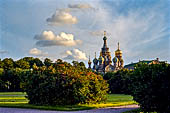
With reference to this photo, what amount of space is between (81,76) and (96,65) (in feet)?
456

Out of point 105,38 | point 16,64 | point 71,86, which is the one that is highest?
point 105,38

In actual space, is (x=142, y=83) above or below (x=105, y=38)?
below

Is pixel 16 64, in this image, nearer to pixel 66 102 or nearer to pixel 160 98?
pixel 66 102

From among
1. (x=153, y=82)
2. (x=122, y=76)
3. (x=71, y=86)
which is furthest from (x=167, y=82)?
(x=122, y=76)

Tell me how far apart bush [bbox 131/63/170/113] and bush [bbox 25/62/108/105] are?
7.87 meters

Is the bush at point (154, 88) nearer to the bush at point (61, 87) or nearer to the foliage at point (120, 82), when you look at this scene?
the bush at point (61, 87)

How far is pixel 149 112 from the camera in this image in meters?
19.1

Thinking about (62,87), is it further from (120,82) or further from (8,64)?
(8,64)

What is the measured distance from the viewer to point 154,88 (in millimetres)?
18547

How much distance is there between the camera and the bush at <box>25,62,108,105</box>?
26016mm

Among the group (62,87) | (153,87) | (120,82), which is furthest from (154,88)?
(120,82)

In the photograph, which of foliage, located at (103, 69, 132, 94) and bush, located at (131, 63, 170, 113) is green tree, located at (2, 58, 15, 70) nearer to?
foliage, located at (103, 69, 132, 94)

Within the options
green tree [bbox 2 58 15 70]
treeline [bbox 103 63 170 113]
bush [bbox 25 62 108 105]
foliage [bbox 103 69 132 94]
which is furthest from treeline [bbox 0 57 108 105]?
green tree [bbox 2 58 15 70]

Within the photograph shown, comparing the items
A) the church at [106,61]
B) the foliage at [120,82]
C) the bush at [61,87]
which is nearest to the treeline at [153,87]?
the bush at [61,87]
